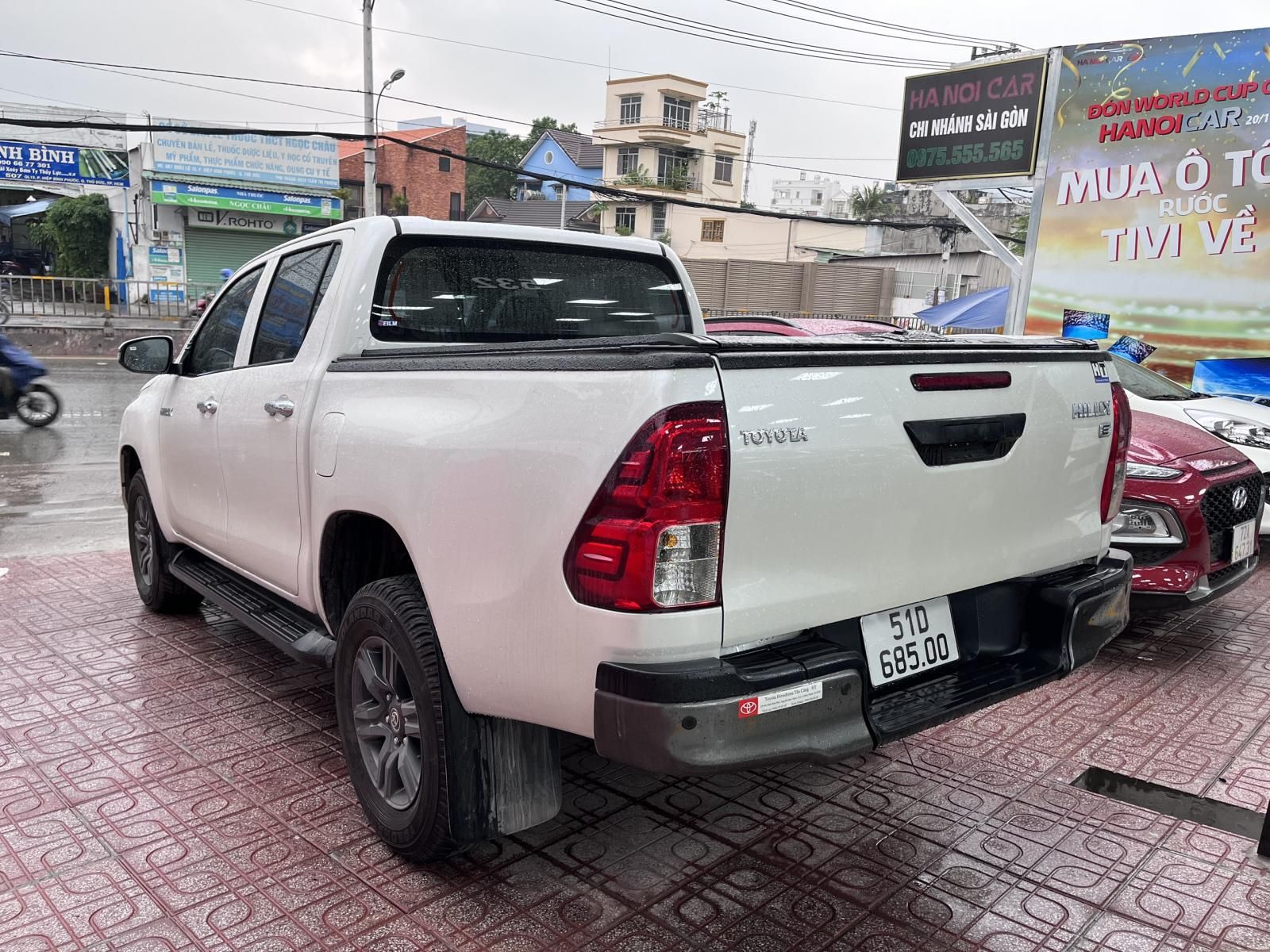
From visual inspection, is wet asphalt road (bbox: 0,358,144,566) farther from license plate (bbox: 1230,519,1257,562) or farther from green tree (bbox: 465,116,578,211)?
green tree (bbox: 465,116,578,211)

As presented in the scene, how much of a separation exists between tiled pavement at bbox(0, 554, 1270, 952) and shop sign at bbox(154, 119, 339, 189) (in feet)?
101

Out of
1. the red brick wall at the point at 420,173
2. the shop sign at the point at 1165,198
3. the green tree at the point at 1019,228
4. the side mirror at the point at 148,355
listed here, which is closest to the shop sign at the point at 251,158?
the red brick wall at the point at 420,173

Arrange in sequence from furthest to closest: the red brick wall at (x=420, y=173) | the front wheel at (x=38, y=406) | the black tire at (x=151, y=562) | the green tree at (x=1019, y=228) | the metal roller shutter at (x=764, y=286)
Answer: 1. the red brick wall at (x=420, y=173)
2. the green tree at (x=1019, y=228)
3. the metal roller shutter at (x=764, y=286)
4. the front wheel at (x=38, y=406)
5. the black tire at (x=151, y=562)

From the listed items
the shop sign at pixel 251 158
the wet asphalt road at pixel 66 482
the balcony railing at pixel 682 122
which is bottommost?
the wet asphalt road at pixel 66 482

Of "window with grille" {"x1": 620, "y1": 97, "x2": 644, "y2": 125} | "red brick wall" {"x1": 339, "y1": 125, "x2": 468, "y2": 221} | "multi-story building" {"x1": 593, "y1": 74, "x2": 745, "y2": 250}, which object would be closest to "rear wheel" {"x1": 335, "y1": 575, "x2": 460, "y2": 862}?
"red brick wall" {"x1": 339, "y1": 125, "x2": 468, "y2": 221}

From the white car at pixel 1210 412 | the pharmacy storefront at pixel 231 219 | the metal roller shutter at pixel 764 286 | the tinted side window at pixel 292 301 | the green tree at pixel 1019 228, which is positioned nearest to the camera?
the tinted side window at pixel 292 301

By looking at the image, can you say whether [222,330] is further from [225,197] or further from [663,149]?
[663,149]

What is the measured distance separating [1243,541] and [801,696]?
153 inches

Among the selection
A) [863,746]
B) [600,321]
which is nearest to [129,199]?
[600,321]

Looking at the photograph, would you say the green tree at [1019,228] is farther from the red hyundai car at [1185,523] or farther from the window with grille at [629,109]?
the red hyundai car at [1185,523]

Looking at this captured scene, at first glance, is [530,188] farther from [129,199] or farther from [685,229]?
[129,199]

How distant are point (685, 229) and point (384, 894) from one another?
52157 millimetres

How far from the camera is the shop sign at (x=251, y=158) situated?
30.7 m

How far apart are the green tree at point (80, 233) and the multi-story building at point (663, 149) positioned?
27433 mm
